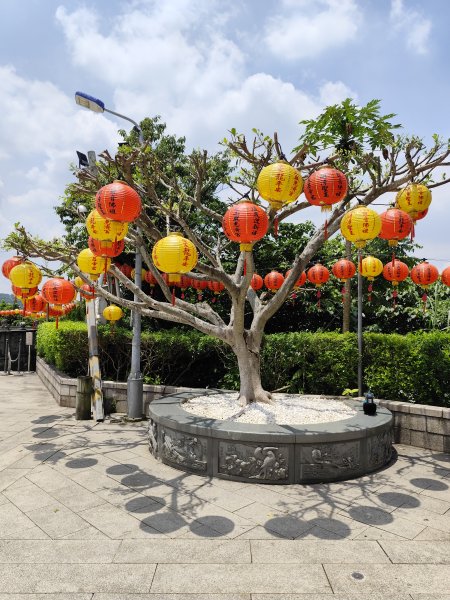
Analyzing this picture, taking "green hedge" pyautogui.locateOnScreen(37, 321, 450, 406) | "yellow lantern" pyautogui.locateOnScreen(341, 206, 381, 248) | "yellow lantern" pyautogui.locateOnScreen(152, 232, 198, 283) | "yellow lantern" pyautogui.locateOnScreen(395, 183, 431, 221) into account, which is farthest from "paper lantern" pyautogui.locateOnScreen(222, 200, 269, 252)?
"green hedge" pyautogui.locateOnScreen(37, 321, 450, 406)

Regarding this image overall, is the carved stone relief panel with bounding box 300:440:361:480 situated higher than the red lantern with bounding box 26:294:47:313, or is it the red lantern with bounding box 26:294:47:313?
the red lantern with bounding box 26:294:47:313

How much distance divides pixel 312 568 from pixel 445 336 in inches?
253

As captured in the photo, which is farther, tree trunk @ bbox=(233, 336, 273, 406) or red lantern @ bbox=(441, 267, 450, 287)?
tree trunk @ bbox=(233, 336, 273, 406)

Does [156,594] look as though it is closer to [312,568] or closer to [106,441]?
[312,568]

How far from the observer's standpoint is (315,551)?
4738mm

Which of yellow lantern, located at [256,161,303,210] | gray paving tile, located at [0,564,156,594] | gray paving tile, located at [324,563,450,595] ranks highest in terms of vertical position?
yellow lantern, located at [256,161,303,210]

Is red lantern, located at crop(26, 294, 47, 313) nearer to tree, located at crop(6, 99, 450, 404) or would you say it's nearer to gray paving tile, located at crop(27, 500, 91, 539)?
tree, located at crop(6, 99, 450, 404)

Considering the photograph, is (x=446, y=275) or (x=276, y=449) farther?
(x=446, y=275)

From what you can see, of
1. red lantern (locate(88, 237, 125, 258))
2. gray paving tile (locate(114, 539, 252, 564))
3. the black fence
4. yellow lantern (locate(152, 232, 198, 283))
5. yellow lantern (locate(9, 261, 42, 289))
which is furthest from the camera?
the black fence

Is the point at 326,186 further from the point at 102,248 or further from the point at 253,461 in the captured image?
the point at 253,461

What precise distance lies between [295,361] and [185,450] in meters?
4.32

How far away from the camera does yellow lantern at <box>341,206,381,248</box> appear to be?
6.40 m

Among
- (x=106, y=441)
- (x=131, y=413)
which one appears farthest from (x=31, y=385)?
(x=106, y=441)

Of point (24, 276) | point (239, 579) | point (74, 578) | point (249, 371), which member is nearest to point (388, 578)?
point (239, 579)
